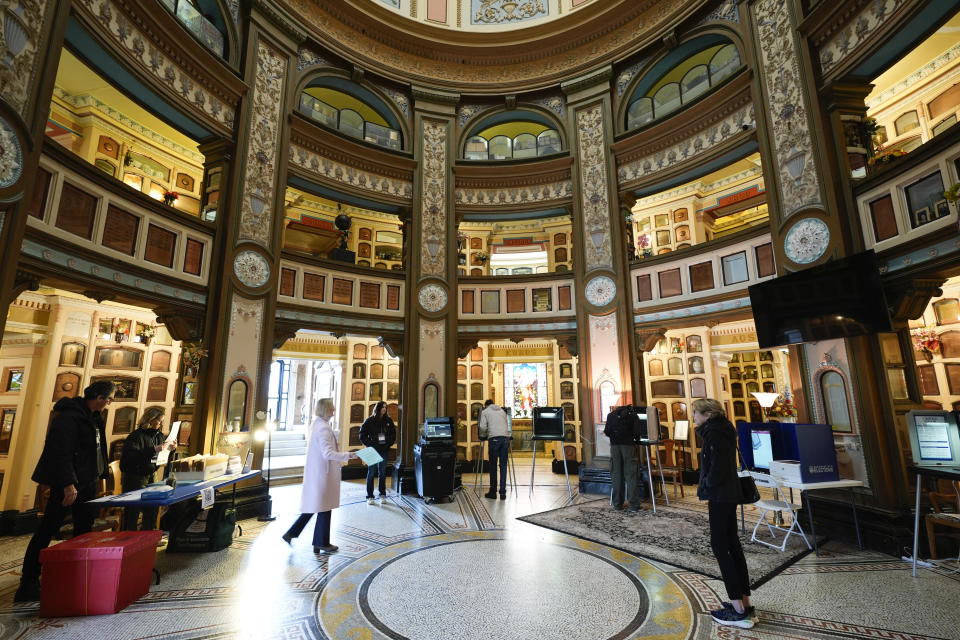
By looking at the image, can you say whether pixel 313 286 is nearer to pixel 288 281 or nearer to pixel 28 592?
pixel 288 281

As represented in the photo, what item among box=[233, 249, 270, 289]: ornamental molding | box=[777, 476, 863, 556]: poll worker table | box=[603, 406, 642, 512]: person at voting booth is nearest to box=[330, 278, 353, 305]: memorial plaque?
box=[233, 249, 270, 289]: ornamental molding

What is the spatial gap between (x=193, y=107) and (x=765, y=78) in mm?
8808

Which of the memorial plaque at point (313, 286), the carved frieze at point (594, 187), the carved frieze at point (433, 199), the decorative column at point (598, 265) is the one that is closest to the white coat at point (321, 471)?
the memorial plaque at point (313, 286)

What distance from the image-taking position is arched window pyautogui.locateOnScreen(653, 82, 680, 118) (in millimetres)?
9083

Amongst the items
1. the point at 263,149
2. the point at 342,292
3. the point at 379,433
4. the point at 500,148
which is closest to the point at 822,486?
the point at 379,433

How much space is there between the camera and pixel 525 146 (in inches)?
421

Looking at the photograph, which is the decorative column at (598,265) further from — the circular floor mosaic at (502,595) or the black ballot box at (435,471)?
the circular floor mosaic at (502,595)

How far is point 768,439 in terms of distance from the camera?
5.65 meters

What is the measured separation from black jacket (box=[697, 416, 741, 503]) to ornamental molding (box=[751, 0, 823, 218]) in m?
4.43


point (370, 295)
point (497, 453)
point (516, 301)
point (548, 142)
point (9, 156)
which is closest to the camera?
point (9, 156)

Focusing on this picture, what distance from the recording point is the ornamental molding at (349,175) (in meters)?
8.66

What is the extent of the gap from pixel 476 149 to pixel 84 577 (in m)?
10.0

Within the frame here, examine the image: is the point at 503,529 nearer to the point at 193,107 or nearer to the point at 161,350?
the point at 161,350

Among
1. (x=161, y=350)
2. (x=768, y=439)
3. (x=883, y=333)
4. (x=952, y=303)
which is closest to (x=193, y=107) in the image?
(x=161, y=350)
